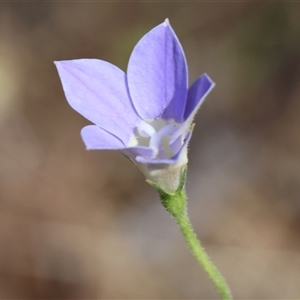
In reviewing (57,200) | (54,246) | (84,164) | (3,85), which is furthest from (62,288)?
(3,85)

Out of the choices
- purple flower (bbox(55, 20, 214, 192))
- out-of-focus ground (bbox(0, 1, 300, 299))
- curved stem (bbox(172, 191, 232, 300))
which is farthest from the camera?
out-of-focus ground (bbox(0, 1, 300, 299))

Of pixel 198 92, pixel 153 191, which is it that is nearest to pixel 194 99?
pixel 198 92

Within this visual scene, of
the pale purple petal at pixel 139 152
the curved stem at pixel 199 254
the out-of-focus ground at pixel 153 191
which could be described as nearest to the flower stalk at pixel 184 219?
the curved stem at pixel 199 254

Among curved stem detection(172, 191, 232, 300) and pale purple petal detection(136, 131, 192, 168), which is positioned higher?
pale purple petal detection(136, 131, 192, 168)

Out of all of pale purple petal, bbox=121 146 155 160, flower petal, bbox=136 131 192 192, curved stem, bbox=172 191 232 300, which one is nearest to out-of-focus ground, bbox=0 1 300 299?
curved stem, bbox=172 191 232 300

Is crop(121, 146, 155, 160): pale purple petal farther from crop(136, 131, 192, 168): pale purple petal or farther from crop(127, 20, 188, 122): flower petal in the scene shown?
crop(127, 20, 188, 122): flower petal

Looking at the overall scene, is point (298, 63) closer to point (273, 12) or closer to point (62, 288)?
point (273, 12)

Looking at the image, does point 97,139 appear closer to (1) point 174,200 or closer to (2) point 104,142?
(2) point 104,142
